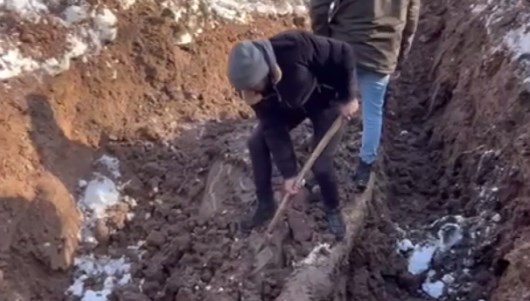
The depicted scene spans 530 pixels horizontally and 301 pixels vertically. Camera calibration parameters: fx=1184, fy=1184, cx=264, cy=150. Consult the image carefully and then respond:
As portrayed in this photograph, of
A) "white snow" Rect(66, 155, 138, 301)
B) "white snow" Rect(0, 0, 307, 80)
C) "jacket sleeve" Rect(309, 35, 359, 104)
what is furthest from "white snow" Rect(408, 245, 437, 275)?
"white snow" Rect(0, 0, 307, 80)

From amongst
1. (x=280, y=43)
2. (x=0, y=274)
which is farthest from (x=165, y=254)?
(x=280, y=43)

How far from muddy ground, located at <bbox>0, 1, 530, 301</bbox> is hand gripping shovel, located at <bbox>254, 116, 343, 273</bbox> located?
2.3 inches

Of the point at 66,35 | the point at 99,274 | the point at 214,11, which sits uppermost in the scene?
the point at 66,35

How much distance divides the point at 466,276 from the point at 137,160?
2.32 m

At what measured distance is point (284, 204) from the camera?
21.6ft

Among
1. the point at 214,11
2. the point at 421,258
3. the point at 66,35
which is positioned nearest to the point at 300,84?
the point at 421,258

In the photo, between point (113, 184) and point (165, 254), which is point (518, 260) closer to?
point (165, 254)

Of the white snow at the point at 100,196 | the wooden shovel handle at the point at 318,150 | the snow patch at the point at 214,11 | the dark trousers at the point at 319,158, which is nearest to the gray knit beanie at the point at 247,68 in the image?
the dark trousers at the point at 319,158

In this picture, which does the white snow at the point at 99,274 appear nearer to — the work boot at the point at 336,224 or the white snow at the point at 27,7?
the work boot at the point at 336,224

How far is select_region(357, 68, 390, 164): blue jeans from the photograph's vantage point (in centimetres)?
707

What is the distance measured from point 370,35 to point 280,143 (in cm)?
101

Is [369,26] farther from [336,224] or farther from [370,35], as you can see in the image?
[336,224]

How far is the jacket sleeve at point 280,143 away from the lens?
6438mm

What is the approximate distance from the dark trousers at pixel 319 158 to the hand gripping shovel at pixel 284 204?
0.15 ft
